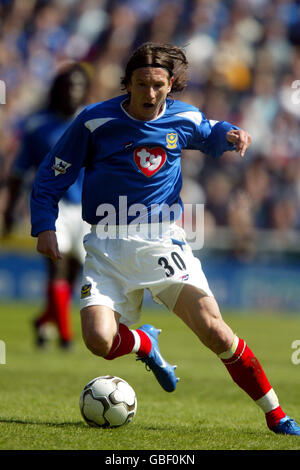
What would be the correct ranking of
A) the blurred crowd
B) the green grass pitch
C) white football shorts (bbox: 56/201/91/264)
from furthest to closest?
the blurred crowd < white football shorts (bbox: 56/201/91/264) < the green grass pitch

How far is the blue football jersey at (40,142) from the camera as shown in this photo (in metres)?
7.74

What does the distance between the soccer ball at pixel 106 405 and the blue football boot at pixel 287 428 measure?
762 millimetres

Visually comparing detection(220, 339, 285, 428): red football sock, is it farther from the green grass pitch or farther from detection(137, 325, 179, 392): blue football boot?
detection(137, 325, 179, 392): blue football boot

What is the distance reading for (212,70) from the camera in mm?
14055

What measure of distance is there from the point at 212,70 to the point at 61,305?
294 inches

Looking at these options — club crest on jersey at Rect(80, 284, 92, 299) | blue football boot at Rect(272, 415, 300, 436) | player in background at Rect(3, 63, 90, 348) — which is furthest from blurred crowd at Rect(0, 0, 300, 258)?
blue football boot at Rect(272, 415, 300, 436)

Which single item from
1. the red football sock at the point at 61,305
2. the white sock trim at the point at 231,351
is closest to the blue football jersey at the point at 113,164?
the white sock trim at the point at 231,351

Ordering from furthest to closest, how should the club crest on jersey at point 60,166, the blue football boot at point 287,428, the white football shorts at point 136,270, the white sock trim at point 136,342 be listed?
the white sock trim at point 136,342 → the club crest on jersey at point 60,166 → the white football shorts at point 136,270 → the blue football boot at point 287,428

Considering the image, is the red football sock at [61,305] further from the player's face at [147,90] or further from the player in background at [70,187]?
the player's face at [147,90]

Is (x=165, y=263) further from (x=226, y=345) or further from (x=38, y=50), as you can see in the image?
(x=38, y=50)

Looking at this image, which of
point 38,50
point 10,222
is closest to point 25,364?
point 10,222

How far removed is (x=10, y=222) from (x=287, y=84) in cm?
767

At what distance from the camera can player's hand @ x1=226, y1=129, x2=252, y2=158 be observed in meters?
→ 4.23

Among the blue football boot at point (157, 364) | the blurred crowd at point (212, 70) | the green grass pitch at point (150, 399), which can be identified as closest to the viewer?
the green grass pitch at point (150, 399)
